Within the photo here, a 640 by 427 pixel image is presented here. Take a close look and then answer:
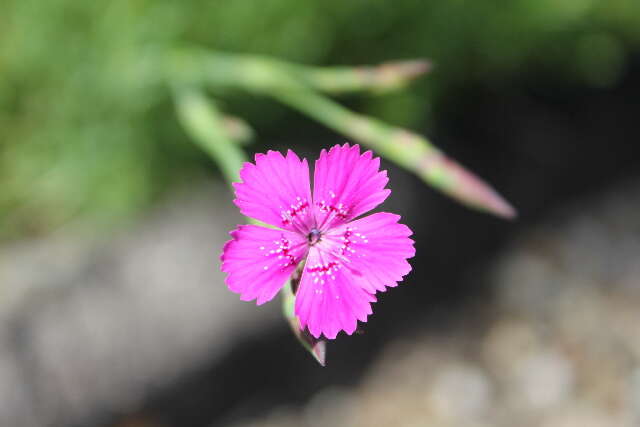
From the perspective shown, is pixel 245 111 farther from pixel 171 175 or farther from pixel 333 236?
pixel 333 236

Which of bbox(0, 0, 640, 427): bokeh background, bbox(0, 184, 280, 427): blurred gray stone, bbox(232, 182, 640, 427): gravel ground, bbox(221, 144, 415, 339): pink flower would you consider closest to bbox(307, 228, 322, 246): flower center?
bbox(221, 144, 415, 339): pink flower

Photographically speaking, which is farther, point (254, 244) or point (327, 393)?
point (327, 393)

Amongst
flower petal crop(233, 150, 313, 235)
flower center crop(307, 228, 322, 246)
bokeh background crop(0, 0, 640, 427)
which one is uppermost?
bokeh background crop(0, 0, 640, 427)

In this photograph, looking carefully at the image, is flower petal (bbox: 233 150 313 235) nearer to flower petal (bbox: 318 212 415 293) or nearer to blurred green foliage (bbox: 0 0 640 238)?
flower petal (bbox: 318 212 415 293)

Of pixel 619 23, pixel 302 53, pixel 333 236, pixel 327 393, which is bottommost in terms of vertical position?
pixel 333 236

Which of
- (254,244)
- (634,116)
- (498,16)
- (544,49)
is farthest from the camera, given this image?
(634,116)

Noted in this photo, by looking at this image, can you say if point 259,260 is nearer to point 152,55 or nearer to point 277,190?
point 277,190

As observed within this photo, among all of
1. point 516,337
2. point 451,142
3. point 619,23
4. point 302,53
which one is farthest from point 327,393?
point 619,23

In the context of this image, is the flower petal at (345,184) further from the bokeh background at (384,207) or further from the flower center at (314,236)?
the bokeh background at (384,207)

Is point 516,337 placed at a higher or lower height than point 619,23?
lower
